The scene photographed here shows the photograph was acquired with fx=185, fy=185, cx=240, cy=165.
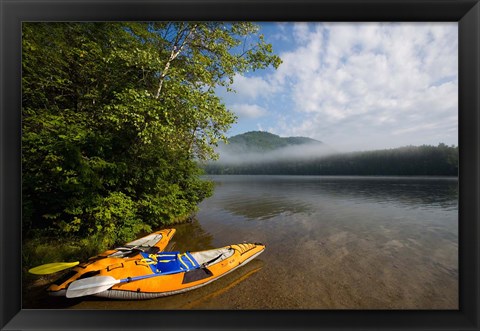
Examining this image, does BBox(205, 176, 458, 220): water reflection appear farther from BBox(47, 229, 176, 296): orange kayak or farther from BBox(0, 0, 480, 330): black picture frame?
BBox(0, 0, 480, 330): black picture frame

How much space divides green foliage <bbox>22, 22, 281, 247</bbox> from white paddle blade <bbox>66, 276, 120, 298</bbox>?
198cm

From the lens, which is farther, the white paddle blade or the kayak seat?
the kayak seat

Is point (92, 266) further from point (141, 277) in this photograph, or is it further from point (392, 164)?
point (392, 164)

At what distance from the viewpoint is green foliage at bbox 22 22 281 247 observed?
144 inches

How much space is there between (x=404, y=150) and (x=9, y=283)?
77919 millimetres

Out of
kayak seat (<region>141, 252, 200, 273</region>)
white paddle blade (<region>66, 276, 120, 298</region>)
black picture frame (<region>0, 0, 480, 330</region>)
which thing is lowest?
kayak seat (<region>141, 252, 200, 273</region>)

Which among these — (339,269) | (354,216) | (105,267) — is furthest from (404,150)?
(105,267)

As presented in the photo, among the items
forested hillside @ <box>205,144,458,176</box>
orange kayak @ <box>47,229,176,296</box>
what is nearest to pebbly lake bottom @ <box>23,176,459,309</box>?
orange kayak @ <box>47,229,176,296</box>

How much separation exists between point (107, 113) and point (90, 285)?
3.33 metres

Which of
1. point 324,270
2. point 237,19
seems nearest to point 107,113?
point 237,19

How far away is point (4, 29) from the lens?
1.80 metres

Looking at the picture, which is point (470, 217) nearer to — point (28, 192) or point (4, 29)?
point (4, 29)

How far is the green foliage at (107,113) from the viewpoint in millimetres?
3664
